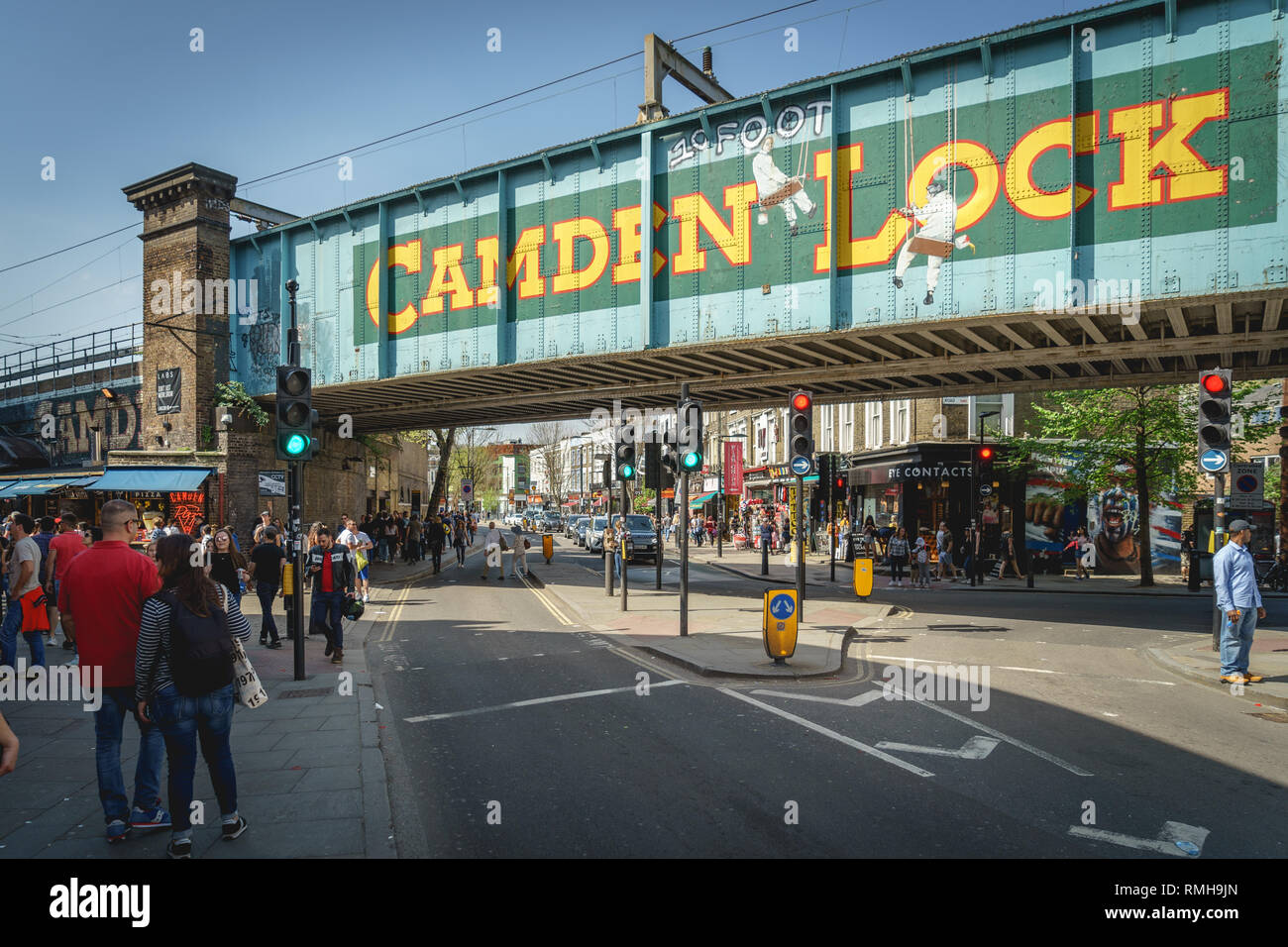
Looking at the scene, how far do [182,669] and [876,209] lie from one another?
43.2 feet

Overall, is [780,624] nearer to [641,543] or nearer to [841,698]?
[841,698]

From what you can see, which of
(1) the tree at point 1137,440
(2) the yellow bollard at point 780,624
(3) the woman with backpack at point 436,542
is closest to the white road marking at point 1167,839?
(2) the yellow bollard at point 780,624

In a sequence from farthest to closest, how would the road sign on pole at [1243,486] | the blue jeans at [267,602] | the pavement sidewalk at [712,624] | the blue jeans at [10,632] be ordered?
1. the road sign on pole at [1243,486]
2. the blue jeans at [267,602]
3. the pavement sidewalk at [712,624]
4. the blue jeans at [10,632]

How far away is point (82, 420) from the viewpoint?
88.2 feet

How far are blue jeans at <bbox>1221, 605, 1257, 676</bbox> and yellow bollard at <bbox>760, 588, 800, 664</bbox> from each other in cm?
497

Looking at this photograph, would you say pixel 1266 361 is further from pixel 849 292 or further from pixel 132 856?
pixel 132 856

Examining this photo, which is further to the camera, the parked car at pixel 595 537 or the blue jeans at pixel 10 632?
the parked car at pixel 595 537

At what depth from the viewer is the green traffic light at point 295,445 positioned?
30.5 ft

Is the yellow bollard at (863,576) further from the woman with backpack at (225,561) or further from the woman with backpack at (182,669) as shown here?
the woman with backpack at (182,669)

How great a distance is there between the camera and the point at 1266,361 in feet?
53.7

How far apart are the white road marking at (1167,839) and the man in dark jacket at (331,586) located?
9.02 meters

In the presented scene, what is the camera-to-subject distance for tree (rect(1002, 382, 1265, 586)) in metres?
23.2

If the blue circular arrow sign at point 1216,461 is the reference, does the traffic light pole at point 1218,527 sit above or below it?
below

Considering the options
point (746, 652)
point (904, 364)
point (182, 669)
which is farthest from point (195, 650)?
point (904, 364)
